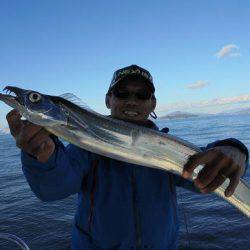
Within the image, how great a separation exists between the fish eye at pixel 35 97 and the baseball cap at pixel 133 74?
1.60 metres

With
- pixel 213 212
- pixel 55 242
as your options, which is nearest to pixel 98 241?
pixel 55 242

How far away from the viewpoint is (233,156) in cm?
311

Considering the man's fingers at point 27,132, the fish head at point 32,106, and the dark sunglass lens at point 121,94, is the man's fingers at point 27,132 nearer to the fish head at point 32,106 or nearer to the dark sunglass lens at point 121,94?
the fish head at point 32,106

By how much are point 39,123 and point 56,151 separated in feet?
1.44

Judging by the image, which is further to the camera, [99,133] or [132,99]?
[132,99]

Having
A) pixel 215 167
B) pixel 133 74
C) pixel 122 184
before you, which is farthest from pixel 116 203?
pixel 133 74

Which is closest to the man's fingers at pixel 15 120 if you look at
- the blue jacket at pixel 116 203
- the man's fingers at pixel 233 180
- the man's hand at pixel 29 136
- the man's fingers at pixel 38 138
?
the man's hand at pixel 29 136

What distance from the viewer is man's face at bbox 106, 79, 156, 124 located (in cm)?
423

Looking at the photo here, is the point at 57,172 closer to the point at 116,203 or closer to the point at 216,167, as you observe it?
the point at 116,203

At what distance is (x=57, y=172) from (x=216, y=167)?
1423 millimetres

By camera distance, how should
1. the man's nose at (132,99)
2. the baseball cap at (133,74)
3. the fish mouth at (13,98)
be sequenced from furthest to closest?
the baseball cap at (133,74)
the man's nose at (132,99)
the fish mouth at (13,98)

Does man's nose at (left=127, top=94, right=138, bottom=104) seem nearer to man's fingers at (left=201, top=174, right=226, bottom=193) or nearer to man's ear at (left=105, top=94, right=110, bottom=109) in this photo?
man's ear at (left=105, top=94, right=110, bottom=109)

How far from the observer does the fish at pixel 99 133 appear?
2.85 metres

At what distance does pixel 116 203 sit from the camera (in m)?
3.70
